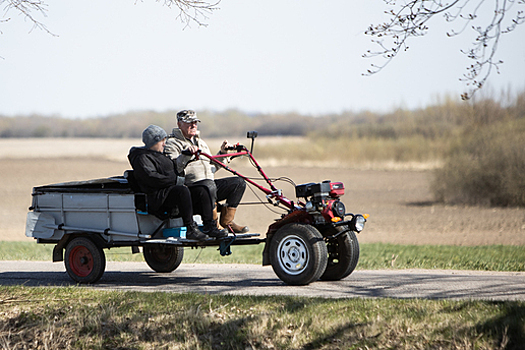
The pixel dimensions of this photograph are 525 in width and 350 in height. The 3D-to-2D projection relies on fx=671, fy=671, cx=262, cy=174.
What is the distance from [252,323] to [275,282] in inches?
94.8

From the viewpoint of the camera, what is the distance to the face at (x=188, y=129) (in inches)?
368

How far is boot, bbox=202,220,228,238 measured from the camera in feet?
28.3

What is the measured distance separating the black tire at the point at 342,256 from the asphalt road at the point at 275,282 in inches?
6.0

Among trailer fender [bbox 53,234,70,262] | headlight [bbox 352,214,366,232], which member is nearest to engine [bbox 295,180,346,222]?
headlight [bbox 352,214,366,232]

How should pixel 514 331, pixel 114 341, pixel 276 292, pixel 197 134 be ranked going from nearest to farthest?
pixel 514 331, pixel 114 341, pixel 276 292, pixel 197 134

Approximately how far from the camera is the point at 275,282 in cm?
909

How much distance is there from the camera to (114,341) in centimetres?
687

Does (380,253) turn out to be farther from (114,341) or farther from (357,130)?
(357,130)

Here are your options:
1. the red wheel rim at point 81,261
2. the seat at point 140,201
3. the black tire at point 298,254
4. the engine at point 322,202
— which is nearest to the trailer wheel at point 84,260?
the red wheel rim at point 81,261

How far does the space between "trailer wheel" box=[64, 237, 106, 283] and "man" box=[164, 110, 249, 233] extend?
5.14ft

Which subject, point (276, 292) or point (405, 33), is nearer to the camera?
point (276, 292)

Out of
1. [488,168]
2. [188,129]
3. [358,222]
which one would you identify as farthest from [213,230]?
[488,168]

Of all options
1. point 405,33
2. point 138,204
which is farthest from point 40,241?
point 405,33

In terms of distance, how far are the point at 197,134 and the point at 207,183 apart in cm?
100
